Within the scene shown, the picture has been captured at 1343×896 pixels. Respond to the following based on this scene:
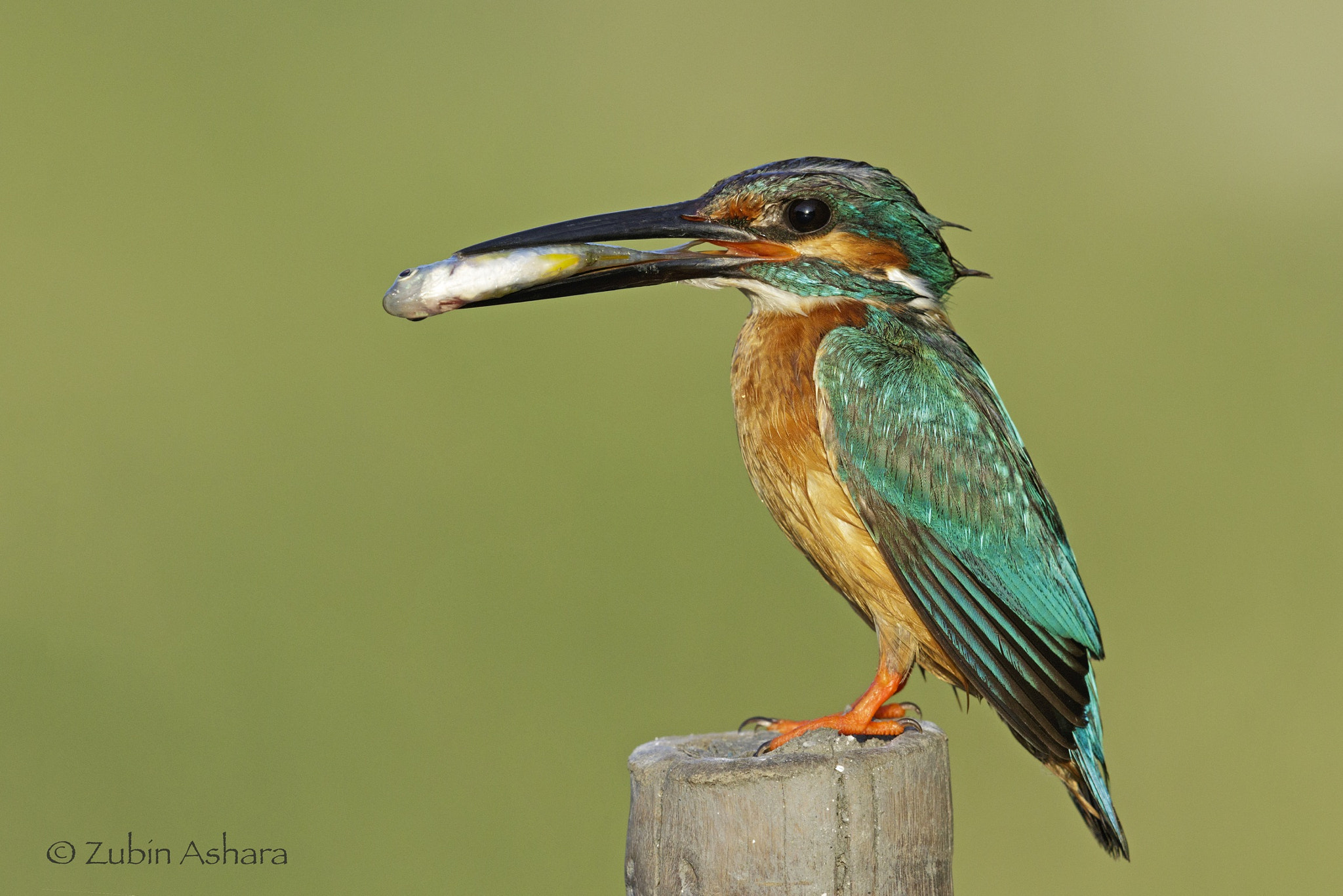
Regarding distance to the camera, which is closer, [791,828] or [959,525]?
[791,828]

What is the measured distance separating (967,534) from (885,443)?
271 mm

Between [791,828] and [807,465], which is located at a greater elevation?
[807,465]

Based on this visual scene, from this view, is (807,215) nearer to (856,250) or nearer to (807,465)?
(856,250)

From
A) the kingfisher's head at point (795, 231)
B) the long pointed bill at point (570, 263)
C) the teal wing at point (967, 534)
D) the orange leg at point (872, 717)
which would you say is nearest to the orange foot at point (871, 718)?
the orange leg at point (872, 717)

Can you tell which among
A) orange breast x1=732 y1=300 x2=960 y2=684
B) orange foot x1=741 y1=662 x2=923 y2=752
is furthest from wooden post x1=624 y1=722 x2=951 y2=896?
orange breast x1=732 y1=300 x2=960 y2=684

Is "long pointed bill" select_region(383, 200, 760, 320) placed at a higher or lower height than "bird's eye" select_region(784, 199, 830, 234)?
lower

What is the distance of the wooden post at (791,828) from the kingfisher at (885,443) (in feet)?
1.39

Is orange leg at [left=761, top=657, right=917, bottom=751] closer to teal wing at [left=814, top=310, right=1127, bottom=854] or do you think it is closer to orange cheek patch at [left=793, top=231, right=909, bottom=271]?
teal wing at [left=814, top=310, right=1127, bottom=854]

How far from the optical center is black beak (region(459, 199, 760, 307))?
235 cm

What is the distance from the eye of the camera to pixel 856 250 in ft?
8.45

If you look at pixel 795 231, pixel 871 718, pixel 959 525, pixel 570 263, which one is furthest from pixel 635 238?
pixel 871 718

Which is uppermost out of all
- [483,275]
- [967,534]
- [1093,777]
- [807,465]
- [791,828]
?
[483,275]

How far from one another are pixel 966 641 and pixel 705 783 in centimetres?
76

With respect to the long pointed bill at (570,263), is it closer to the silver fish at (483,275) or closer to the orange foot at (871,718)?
the silver fish at (483,275)
